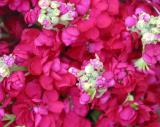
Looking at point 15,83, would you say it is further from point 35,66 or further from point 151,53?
point 151,53

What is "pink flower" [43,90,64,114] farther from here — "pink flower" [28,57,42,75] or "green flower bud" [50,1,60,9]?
"green flower bud" [50,1,60,9]

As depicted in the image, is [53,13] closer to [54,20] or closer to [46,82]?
[54,20]

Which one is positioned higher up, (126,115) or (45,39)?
(45,39)

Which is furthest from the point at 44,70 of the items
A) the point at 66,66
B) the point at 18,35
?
the point at 18,35

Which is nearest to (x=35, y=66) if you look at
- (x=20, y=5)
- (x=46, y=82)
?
(x=46, y=82)

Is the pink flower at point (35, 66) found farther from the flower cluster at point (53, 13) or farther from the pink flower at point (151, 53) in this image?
the pink flower at point (151, 53)

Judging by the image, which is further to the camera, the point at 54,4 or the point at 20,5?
the point at 20,5
